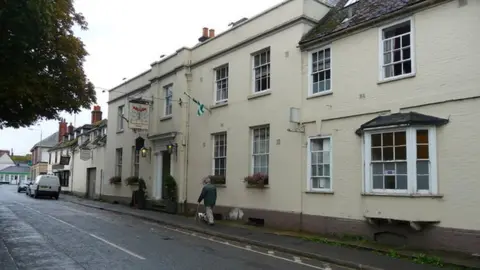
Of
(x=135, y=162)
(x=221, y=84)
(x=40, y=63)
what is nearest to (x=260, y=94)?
(x=221, y=84)

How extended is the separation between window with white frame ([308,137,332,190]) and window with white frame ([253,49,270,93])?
11.0ft

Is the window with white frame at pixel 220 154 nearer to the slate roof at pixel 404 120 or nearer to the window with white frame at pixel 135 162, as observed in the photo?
the slate roof at pixel 404 120

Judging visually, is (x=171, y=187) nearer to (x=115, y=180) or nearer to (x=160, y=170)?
(x=160, y=170)

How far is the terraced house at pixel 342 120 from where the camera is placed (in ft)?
34.7

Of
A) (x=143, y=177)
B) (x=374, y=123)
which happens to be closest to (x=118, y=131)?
(x=143, y=177)

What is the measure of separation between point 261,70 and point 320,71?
10.2ft

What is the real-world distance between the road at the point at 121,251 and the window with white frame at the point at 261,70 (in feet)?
20.6

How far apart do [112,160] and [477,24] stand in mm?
23301

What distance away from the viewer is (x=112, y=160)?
92.9 feet

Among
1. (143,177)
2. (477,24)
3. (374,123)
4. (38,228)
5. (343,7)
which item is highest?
(343,7)

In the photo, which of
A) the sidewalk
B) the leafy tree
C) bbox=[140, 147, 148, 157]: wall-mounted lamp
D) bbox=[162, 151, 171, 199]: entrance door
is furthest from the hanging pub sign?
the sidewalk

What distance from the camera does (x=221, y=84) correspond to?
61.7ft

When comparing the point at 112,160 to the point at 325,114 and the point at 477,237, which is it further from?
the point at 477,237

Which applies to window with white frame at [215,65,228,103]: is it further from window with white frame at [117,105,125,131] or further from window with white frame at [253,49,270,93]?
window with white frame at [117,105,125,131]
